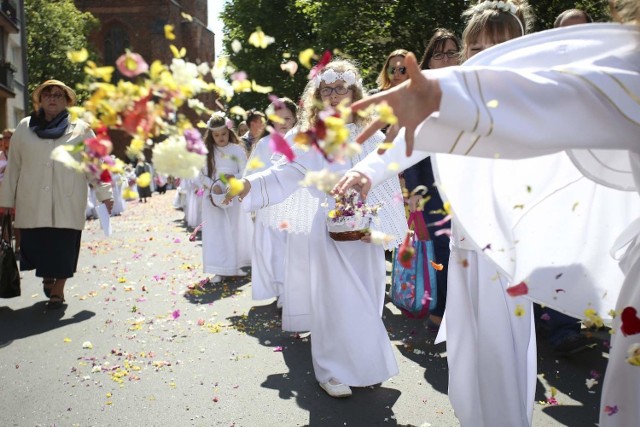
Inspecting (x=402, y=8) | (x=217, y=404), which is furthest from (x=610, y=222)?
(x=402, y=8)

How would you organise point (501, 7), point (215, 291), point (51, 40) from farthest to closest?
point (51, 40) < point (215, 291) < point (501, 7)

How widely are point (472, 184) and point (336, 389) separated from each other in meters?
2.52

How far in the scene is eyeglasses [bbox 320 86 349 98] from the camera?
5.08 metres

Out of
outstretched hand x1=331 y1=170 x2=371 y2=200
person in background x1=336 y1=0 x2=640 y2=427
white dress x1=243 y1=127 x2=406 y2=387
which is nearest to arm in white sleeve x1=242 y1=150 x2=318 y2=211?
white dress x1=243 y1=127 x2=406 y2=387

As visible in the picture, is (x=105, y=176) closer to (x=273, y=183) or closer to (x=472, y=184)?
(x=472, y=184)

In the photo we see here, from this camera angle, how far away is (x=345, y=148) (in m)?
1.76

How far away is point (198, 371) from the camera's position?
5602mm

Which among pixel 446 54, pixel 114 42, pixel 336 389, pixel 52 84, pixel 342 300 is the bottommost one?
pixel 336 389

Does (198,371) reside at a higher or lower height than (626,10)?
lower

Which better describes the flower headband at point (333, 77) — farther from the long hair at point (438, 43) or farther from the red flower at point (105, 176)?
the red flower at point (105, 176)

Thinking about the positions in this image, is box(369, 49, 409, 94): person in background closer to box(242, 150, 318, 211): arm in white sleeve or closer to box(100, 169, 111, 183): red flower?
box(242, 150, 318, 211): arm in white sleeve

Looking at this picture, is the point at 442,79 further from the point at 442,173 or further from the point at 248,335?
the point at 248,335

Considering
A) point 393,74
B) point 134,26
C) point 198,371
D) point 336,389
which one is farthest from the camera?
point 134,26

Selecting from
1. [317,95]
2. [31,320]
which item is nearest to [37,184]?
[31,320]
